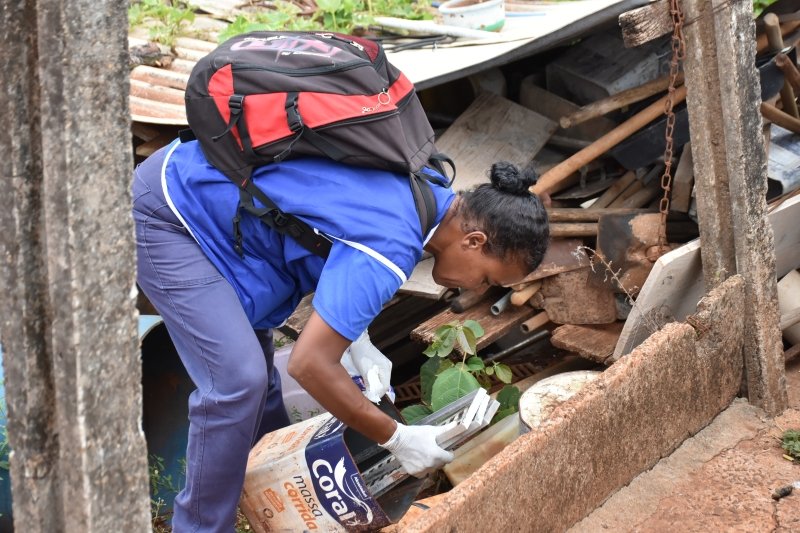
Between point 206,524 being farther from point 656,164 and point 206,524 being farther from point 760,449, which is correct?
point 656,164

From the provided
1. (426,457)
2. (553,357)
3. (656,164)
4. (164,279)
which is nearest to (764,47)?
(656,164)

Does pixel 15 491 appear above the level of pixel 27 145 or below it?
below

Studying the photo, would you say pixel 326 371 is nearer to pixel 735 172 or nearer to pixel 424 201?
pixel 424 201

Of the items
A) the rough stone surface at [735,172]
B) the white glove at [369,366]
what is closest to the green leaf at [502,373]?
the white glove at [369,366]

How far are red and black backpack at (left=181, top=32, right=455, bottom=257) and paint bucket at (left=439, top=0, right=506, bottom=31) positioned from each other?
236 cm

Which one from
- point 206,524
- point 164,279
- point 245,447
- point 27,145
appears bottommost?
point 206,524

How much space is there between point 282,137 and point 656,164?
108 inches

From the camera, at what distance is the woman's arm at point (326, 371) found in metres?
2.68

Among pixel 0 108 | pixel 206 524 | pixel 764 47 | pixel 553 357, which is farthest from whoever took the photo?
pixel 553 357

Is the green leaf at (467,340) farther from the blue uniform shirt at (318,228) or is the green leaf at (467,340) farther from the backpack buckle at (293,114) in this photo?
the backpack buckle at (293,114)

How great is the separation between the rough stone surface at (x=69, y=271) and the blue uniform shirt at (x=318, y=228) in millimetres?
985

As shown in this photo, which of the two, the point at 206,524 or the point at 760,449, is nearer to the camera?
the point at 206,524

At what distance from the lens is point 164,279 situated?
298cm

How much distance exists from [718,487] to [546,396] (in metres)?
0.75
